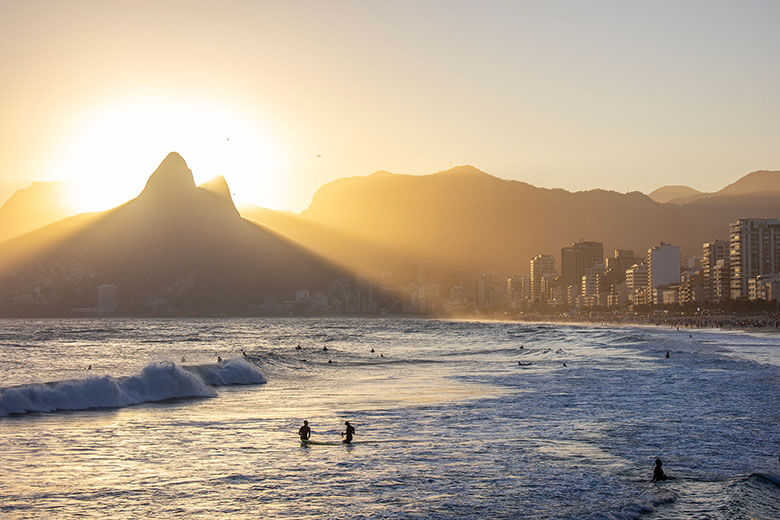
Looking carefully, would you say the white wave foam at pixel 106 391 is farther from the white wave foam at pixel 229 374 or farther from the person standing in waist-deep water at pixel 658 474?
the person standing in waist-deep water at pixel 658 474


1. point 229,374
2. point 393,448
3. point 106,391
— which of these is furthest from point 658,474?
point 229,374

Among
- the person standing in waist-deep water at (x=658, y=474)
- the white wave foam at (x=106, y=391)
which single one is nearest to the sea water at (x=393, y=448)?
the white wave foam at (x=106, y=391)

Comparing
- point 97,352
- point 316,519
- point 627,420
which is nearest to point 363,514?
point 316,519

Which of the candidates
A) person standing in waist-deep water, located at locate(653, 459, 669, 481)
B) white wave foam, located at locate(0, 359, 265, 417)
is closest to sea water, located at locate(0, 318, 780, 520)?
white wave foam, located at locate(0, 359, 265, 417)

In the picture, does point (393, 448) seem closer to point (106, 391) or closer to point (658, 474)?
point (658, 474)

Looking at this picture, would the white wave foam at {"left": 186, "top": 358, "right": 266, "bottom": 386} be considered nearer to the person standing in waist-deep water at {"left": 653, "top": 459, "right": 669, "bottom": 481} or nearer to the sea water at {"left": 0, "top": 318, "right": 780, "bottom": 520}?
the sea water at {"left": 0, "top": 318, "right": 780, "bottom": 520}

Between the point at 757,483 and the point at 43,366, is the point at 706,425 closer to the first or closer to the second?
the point at 757,483

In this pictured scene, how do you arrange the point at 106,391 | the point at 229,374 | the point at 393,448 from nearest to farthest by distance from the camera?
the point at 393,448
the point at 106,391
the point at 229,374
